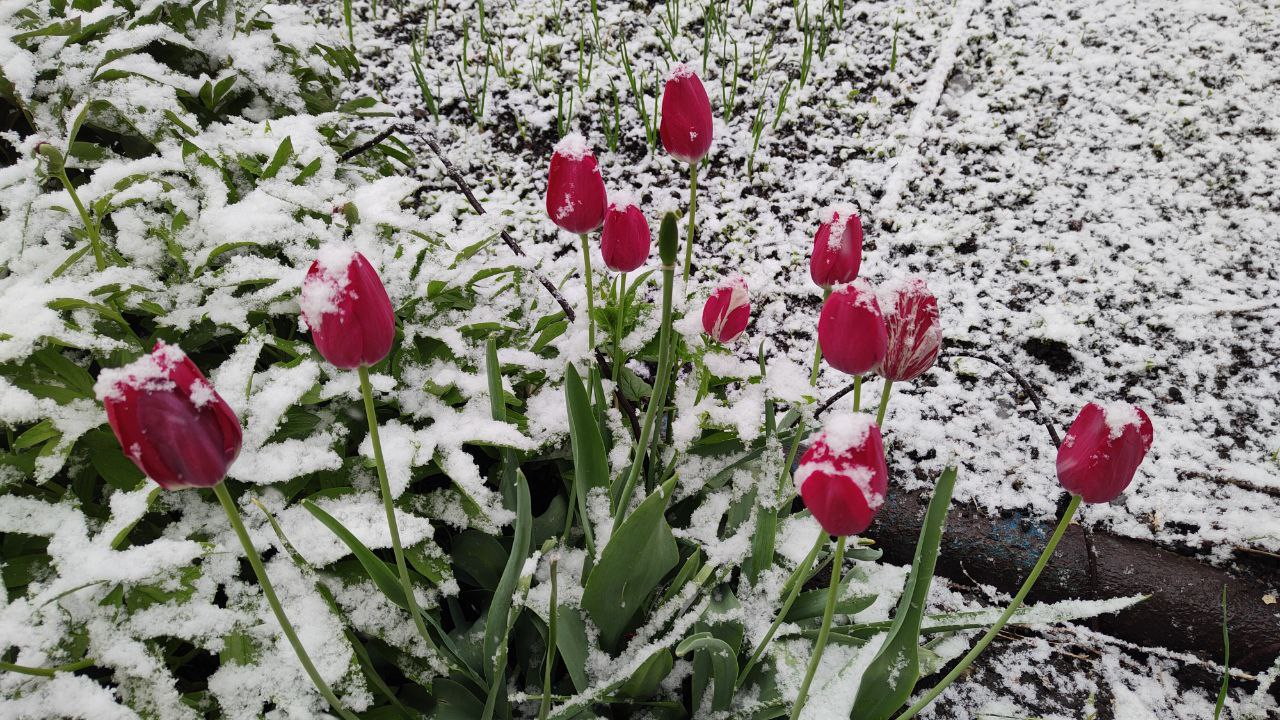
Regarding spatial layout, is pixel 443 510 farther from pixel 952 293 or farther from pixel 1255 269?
pixel 1255 269

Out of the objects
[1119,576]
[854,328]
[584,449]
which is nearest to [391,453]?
[584,449]

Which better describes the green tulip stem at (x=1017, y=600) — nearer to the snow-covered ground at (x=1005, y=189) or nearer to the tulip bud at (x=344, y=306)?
the snow-covered ground at (x=1005, y=189)

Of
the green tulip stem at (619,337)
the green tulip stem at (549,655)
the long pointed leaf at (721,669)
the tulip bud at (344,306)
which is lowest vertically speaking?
the long pointed leaf at (721,669)

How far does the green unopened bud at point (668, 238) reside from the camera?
49 centimetres

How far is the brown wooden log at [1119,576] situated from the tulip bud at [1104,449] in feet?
2.11

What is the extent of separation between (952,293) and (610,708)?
1.25 m

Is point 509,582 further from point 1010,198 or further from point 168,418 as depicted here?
point 1010,198

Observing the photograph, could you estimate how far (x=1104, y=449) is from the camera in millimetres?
604

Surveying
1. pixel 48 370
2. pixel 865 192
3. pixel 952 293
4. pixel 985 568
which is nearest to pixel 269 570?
pixel 48 370

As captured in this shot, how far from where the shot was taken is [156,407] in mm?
492

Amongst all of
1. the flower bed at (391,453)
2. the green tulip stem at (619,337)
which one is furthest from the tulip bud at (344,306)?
the green tulip stem at (619,337)

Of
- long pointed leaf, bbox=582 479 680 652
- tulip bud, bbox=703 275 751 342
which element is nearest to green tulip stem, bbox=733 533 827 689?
long pointed leaf, bbox=582 479 680 652

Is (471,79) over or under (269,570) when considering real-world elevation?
over

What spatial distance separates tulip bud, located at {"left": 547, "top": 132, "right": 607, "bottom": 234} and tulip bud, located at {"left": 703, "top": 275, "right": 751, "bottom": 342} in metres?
0.18
